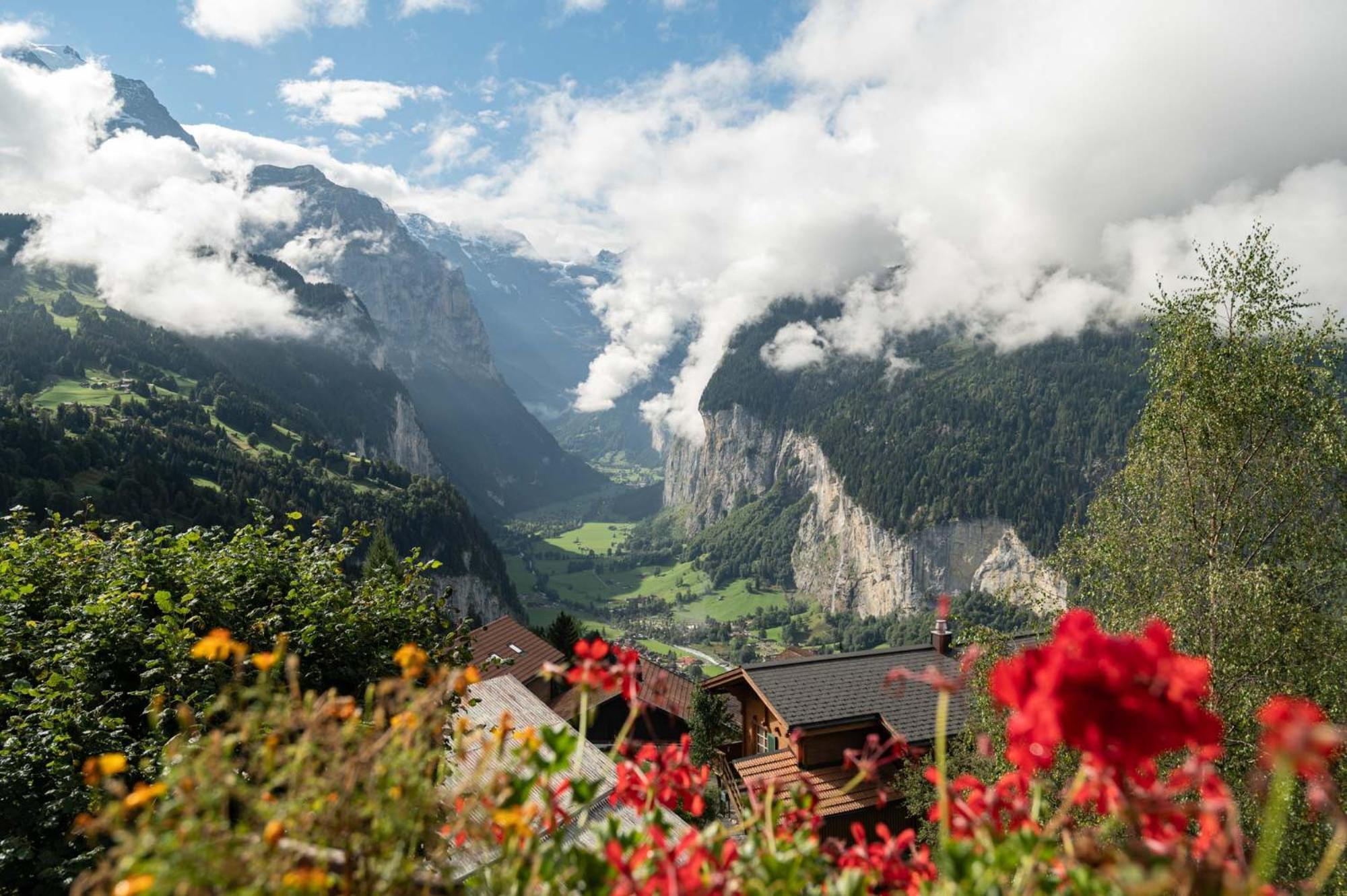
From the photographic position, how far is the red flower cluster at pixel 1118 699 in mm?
2170

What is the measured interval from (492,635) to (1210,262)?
169 feet

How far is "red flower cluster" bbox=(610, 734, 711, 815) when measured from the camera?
11.6 ft

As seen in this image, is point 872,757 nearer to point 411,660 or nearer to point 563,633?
point 411,660

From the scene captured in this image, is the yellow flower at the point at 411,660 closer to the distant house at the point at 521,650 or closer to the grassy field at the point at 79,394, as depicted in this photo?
the distant house at the point at 521,650

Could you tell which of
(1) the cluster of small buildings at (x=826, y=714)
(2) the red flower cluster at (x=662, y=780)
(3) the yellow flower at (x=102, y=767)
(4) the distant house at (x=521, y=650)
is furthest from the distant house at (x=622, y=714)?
(3) the yellow flower at (x=102, y=767)

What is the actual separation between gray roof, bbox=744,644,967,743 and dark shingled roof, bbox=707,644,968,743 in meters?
0.03

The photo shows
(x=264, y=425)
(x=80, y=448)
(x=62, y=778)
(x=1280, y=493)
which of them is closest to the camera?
(x=62, y=778)

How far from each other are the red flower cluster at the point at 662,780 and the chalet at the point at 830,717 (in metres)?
25.8

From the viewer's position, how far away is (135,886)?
1.97m

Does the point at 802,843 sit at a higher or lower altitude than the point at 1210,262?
lower

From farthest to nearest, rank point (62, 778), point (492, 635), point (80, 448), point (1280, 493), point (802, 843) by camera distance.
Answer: point (80, 448) < point (492, 635) < point (1280, 493) < point (62, 778) < point (802, 843)

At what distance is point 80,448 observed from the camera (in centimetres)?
10331

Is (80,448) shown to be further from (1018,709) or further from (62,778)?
(1018,709)

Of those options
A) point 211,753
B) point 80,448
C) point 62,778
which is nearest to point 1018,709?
point 211,753
